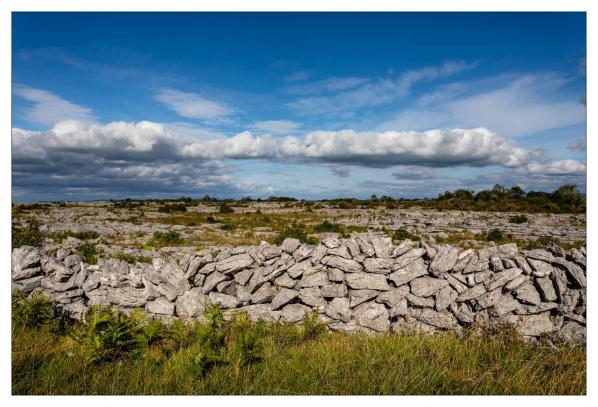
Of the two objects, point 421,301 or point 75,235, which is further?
Answer: point 75,235

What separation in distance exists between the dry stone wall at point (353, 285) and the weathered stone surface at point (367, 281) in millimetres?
22

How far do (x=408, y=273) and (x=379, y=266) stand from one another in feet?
2.10

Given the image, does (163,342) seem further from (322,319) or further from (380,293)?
(380,293)

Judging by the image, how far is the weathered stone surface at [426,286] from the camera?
805 centimetres

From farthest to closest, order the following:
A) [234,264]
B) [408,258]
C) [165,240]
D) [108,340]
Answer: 1. [165,240]
2. [234,264]
3. [408,258]
4. [108,340]

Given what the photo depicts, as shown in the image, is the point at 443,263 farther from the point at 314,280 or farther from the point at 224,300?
the point at 224,300

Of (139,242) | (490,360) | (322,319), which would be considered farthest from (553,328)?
(139,242)

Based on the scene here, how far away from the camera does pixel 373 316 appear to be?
26.2ft

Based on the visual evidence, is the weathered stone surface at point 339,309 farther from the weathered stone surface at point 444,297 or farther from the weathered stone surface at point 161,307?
the weathered stone surface at point 161,307

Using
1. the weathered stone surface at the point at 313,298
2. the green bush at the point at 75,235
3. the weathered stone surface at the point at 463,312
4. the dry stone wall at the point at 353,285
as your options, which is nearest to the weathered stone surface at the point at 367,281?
the dry stone wall at the point at 353,285

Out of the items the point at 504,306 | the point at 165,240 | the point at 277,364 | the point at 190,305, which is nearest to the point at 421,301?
the point at 504,306

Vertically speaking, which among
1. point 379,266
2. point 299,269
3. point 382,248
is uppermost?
point 382,248

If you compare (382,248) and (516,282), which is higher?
(382,248)

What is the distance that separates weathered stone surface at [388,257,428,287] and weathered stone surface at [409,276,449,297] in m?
0.14
